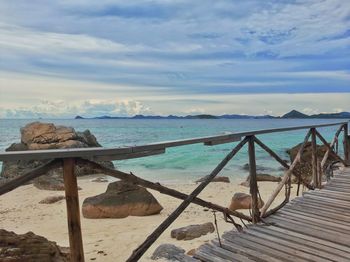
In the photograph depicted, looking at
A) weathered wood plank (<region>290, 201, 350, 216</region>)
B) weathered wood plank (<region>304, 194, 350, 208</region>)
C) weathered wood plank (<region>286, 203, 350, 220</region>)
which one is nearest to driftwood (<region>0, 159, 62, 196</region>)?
weathered wood plank (<region>286, 203, 350, 220</region>)

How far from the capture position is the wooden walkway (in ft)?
11.9

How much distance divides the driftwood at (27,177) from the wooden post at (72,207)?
81 millimetres

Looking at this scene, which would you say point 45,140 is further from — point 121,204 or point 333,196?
point 333,196

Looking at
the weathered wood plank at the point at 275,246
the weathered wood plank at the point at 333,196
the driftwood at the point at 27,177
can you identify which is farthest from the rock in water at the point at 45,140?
the driftwood at the point at 27,177

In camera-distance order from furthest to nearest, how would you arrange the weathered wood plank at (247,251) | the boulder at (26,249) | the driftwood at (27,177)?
the boulder at (26,249)
the weathered wood plank at (247,251)
the driftwood at (27,177)

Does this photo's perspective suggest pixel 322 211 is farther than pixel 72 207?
Yes

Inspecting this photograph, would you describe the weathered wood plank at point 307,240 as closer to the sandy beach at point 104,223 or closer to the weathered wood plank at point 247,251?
the weathered wood plank at point 247,251

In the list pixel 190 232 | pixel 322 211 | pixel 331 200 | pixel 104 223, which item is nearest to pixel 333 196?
pixel 331 200

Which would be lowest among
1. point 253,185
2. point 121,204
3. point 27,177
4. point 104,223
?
point 104,223

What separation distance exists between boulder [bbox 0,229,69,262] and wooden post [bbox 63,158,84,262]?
204 cm

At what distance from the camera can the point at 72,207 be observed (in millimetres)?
2617

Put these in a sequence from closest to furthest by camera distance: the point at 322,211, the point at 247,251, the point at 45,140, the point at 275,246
Result: the point at 247,251 → the point at 275,246 → the point at 322,211 → the point at 45,140

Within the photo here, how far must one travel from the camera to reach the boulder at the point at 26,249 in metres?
4.27

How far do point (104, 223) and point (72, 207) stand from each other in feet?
25.3
